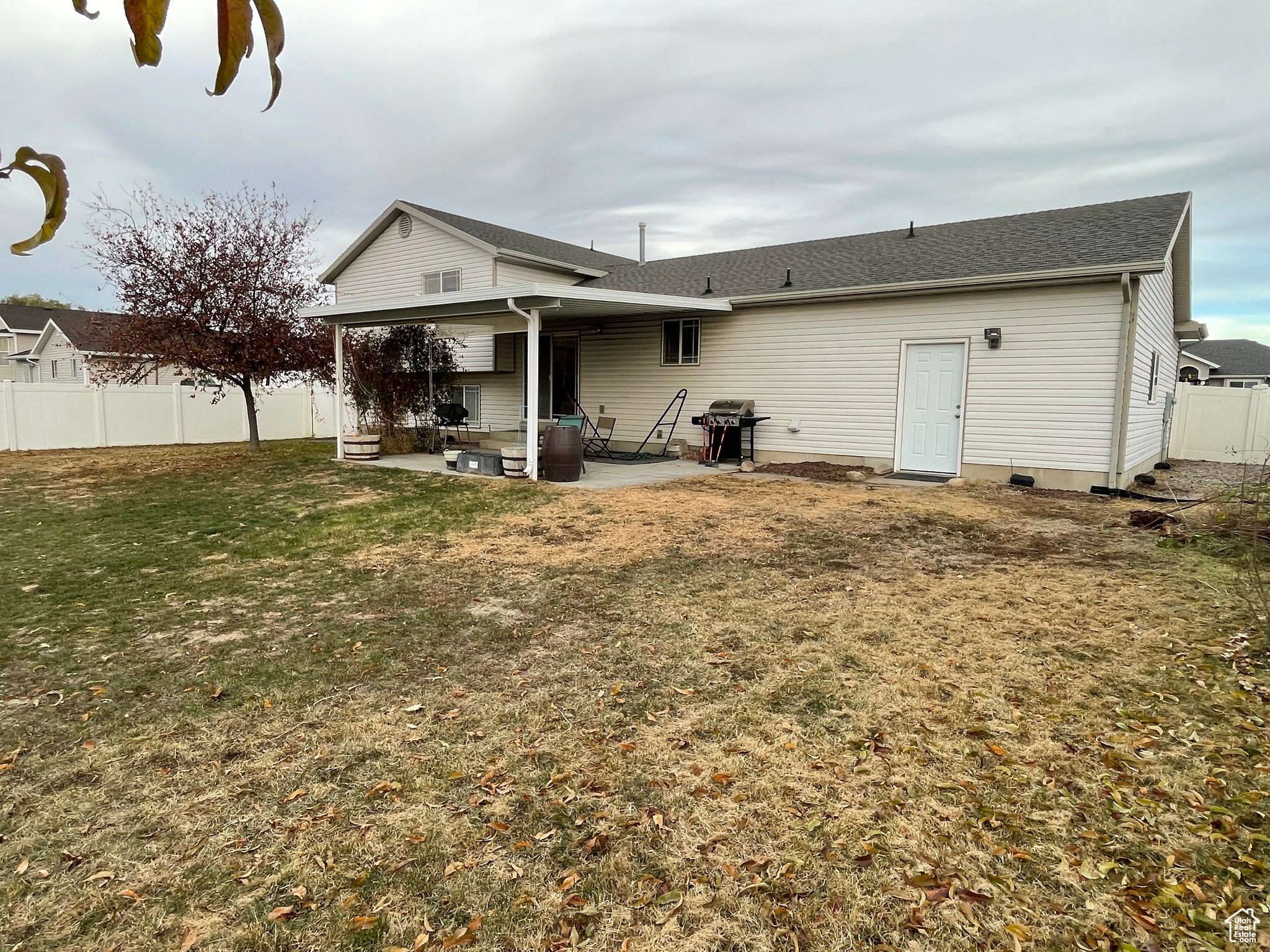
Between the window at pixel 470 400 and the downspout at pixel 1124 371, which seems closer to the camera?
the downspout at pixel 1124 371

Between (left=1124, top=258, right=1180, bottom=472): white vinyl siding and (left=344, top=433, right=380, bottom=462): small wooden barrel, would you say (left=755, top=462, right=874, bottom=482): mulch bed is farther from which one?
(left=344, top=433, right=380, bottom=462): small wooden barrel

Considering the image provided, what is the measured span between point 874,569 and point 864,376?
6210 millimetres

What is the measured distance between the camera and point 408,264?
639 inches

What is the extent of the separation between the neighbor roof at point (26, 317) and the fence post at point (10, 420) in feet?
71.3

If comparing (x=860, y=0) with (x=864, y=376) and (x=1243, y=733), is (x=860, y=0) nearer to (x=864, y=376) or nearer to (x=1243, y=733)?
(x=864, y=376)

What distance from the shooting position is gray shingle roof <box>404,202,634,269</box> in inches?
612

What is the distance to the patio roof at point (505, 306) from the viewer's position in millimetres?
9250

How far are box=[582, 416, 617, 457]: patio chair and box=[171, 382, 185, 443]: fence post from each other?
993 cm

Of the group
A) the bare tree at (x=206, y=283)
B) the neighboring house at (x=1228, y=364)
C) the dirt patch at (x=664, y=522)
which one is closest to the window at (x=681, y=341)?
the dirt patch at (x=664, y=522)

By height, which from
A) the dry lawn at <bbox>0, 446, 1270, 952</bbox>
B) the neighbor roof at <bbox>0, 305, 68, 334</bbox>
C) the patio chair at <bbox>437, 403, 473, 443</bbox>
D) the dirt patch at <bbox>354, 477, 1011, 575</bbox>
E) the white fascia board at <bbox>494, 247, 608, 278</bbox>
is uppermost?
the neighbor roof at <bbox>0, 305, 68, 334</bbox>

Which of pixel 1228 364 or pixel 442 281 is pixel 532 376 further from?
pixel 1228 364

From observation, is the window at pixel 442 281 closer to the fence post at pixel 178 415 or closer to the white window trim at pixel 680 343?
the white window trim at pixel 680 343

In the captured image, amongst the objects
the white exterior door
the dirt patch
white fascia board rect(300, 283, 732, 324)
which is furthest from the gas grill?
the white exterior door

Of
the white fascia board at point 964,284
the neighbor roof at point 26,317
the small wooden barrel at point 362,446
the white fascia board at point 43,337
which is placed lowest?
the small wooden barrel at point 362,446
